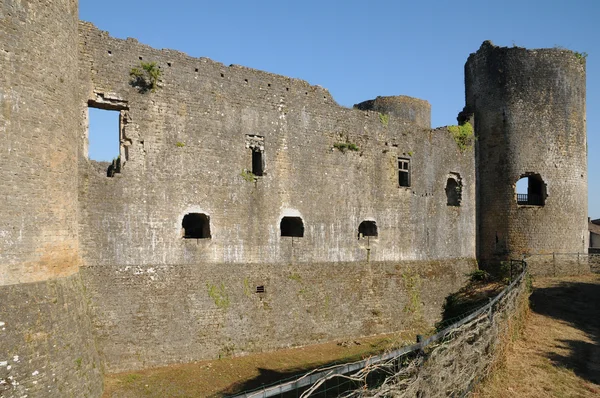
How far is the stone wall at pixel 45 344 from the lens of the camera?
765cm

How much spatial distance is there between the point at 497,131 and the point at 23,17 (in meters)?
16.3

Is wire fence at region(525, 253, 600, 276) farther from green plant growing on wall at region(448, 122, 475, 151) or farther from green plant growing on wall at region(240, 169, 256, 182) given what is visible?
green plant growing on wall at region(240, 169, 256, 182)

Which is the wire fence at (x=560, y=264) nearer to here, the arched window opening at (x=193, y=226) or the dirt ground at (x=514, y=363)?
the dirt ground at (x=514, y=363)

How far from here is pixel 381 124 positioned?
53.6 feet

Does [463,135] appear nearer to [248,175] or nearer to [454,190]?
[454,190]

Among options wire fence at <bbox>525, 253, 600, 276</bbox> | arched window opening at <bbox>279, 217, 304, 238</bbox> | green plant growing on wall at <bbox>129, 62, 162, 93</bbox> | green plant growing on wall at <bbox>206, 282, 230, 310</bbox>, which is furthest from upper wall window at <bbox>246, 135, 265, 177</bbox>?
wire fence at <bbox>525, 253, 600, 276</bbox>

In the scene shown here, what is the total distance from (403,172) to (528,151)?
215 inches

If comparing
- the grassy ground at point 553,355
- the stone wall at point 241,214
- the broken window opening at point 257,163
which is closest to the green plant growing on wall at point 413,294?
the stone wall at point 241,214

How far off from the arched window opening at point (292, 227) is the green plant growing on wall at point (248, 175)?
5.88 feet

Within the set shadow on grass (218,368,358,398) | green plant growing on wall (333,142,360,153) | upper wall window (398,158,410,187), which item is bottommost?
shadow on grass (218,368,358,398)

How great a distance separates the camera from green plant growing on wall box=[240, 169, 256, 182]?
1308 centimetres

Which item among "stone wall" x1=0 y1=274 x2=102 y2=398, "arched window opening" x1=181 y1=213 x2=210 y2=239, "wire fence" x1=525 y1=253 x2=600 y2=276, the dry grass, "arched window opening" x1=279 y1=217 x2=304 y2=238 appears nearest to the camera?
"stone wall" x1=0 y1=274 x2=102 y2=398

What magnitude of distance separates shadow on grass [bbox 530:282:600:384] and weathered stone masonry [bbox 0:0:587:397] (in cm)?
374

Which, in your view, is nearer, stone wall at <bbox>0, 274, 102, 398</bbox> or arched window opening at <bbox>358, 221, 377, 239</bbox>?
stone wall at <bbox>0, 274, 102, 398</bbox>
